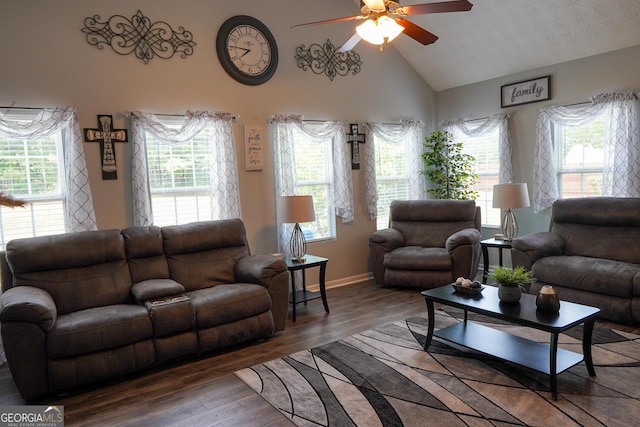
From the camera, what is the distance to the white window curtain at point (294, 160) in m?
4.89

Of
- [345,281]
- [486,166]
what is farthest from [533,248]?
[345,281]

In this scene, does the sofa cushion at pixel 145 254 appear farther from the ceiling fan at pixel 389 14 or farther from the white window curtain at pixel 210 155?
the ceiling fan at pixel 389 14

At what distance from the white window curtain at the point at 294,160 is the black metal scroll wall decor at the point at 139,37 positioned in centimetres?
119

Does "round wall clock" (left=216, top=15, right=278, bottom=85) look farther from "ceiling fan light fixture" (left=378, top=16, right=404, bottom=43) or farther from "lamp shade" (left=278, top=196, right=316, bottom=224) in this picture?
"ceiling fan light fixture" (left=378, top=16, right=404, bottom=43)

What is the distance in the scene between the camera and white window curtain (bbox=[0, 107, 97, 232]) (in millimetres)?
3708

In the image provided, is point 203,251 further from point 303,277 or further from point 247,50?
point 247,50

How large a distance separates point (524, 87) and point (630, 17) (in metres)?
1.31

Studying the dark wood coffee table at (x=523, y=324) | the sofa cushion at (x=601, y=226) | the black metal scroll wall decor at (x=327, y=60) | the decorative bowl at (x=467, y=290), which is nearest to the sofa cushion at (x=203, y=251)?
the dark wood coffee table at (x=523, y=324)

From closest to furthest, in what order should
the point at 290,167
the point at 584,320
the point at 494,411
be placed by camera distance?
the point at 494,411 < the point at 584,320 < the point at 290,167

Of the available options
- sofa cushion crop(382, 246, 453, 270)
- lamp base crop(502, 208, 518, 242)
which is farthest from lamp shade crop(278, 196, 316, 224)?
lamp base crop(502, 208, 518, 242)

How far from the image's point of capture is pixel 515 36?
5031 millimetres

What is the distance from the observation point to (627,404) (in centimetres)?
250

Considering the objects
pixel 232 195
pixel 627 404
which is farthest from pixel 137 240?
pixel 627 404

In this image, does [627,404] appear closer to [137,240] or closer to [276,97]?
[137,240]
